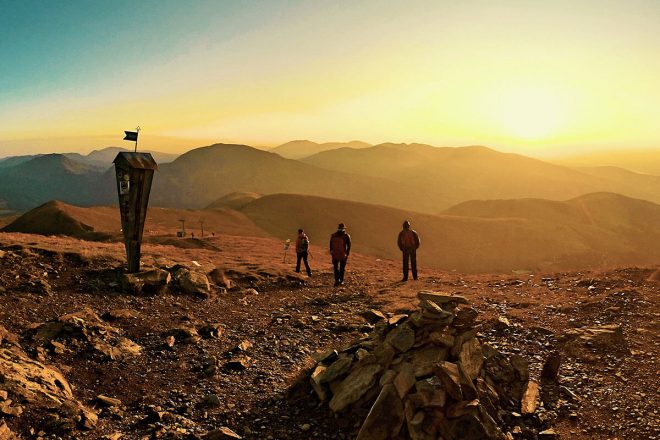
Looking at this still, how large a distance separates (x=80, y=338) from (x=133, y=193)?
650 cm

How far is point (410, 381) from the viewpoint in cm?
782

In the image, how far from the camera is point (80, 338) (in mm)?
10602

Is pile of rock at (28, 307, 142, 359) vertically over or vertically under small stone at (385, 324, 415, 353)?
under

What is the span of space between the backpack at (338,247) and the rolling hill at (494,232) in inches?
1835

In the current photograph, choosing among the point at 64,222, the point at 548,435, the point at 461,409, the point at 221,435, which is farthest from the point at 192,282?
the point at 64,222

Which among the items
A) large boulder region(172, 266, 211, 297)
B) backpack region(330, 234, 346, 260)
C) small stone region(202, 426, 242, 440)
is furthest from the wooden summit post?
small stone region(202, 426, 242, 440)

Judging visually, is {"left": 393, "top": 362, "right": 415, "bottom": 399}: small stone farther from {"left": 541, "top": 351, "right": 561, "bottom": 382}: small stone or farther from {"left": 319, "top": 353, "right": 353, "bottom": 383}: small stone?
{"left": 541, "top": 351, "right": 561, "bottom": 382}: small stone

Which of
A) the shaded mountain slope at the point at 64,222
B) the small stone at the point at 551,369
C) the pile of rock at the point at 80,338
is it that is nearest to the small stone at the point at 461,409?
the small stone at the point at 551,369

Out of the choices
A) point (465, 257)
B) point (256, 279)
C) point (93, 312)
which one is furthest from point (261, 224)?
point (93, 312)

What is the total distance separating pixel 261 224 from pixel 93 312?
72.0 meters

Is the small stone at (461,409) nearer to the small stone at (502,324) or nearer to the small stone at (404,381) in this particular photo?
the small stone at (404,381)

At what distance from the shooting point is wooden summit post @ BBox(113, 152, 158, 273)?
15398mm

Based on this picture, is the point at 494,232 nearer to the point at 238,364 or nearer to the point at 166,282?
the point at 166,282

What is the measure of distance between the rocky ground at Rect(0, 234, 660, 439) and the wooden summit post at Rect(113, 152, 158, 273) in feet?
4.38
